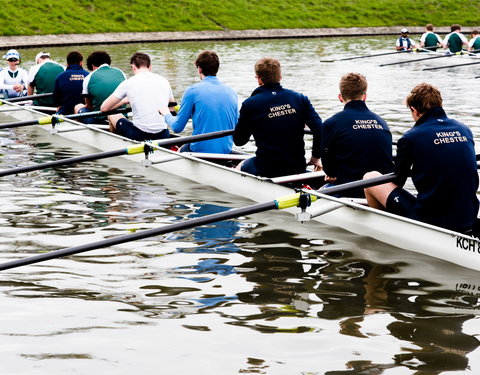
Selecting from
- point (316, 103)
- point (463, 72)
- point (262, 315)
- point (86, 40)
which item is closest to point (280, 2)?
Answer: point (86, 40)

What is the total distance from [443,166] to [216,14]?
51.9 meters

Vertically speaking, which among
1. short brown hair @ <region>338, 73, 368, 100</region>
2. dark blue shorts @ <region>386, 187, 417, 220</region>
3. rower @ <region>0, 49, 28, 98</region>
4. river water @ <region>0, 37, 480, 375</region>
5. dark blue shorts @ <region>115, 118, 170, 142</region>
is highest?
short brown hair @ <region>338, 73, 368, 100</region>

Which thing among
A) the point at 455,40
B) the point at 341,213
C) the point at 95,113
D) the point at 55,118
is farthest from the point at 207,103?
the point at 455,40

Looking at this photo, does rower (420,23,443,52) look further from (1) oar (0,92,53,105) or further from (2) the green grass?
(2) the green grass

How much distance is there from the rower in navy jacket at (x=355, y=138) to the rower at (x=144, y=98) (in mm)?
4544

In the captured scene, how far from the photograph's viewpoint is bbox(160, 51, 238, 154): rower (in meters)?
10.8

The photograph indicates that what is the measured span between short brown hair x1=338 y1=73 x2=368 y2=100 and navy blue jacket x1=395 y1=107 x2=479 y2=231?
100 cm

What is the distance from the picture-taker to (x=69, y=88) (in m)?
15.2

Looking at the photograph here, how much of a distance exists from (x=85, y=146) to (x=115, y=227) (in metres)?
6.01

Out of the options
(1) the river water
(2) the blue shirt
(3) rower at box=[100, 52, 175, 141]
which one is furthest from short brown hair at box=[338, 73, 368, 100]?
(3) rower at box=[100, 52, 175, 141]

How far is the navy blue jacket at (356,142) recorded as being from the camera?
8.26 m

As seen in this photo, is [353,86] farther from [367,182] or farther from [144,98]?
[144,98]

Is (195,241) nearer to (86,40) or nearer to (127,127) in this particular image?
(127,127)

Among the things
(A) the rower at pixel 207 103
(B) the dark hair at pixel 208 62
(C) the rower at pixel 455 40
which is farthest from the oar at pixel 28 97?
(C) the rower at pixel 455 40
